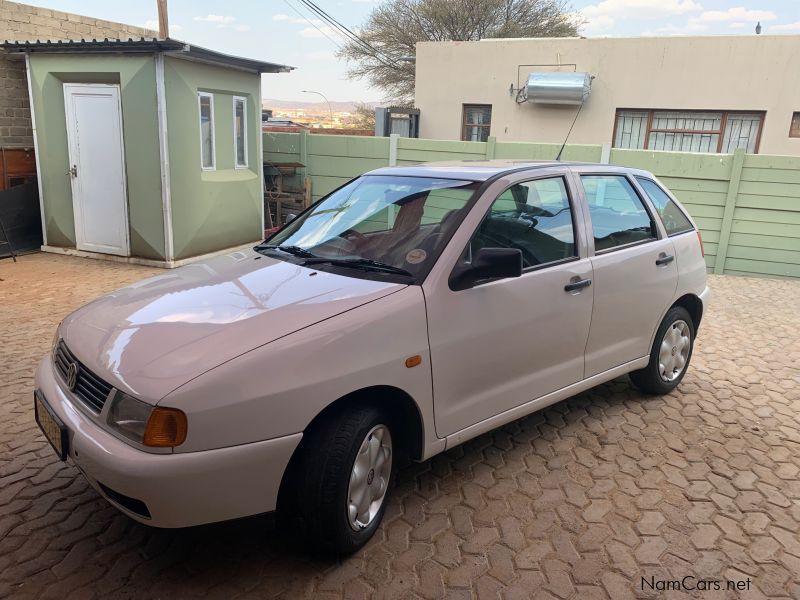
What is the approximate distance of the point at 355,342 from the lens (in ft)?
8.81

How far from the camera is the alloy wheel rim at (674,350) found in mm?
4688

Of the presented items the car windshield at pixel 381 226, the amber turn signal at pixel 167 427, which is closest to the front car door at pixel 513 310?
the car windshield at pixel 381 226

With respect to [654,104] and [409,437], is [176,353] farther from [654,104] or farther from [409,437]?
[654,104]

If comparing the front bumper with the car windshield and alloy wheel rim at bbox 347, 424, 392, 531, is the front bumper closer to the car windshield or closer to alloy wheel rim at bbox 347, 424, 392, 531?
alloy wheel rim at bbox 347, 424, 392, 531

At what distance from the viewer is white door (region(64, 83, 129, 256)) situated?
28.8 ft

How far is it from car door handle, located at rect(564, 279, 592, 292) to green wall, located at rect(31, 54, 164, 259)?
266 inches

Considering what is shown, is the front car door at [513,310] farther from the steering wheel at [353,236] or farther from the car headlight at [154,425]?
the car headlight at [154,425]

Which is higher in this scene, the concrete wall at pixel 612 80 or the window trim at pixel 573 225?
the concrete wall at pixel 612 80

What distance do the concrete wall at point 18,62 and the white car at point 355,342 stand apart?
7.56 meters

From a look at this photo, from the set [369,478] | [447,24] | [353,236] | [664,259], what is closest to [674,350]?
[664,259]

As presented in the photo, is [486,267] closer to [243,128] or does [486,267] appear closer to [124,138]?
[124,138]

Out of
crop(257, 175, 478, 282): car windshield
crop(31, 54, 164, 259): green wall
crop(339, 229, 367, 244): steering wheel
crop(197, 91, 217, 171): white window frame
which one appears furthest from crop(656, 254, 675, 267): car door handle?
crop(197, 91, 217, 171): white window frame

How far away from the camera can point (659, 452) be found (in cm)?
401

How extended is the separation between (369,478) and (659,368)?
2788mm
